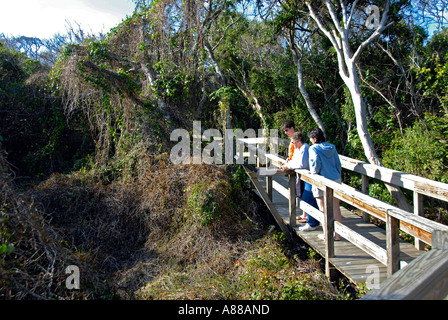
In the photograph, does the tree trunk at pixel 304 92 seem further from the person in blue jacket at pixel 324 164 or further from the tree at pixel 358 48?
the person in blue jacket at pixel 324 164

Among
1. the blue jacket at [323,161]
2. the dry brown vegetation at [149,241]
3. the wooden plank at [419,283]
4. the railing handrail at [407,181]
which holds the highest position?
the blue jacket at [323,161]

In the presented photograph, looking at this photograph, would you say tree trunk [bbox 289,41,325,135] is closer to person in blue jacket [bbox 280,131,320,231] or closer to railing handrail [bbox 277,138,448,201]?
railing handrail [bbox 277,138,448,201]

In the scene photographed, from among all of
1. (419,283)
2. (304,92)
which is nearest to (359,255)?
(419,283)

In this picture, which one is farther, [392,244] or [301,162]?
[301,162]

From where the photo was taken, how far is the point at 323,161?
4793 millimetres

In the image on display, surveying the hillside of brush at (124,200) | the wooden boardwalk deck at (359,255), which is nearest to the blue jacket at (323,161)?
the wooden boardwalk deck at (359,255)

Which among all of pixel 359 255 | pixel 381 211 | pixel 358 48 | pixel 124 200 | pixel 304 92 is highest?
pixel 358 48

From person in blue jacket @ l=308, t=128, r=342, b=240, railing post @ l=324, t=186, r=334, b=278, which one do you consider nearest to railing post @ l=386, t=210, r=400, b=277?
railing post @ l=324, t=186, r=334, b=278

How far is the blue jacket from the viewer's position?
15.6 feet

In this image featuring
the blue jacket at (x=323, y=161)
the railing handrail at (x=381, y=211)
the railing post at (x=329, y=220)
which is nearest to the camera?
the railing handrail at (x=381, y=211)

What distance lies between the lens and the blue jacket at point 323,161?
15.6 feet

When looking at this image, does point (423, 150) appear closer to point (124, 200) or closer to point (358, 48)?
point (358, 48)

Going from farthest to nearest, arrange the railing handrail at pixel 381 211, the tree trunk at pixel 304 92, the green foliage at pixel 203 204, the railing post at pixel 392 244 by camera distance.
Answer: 1. the tree trunk at pixel 304 92
2. the green foliage at pixel 203 204
3. the railing post at pixel 392 244
4. the railing handrail at pixel 381 211
